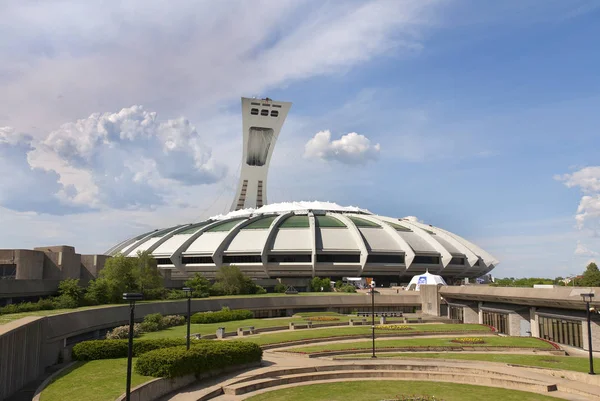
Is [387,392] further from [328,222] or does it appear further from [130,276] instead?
[328,222]

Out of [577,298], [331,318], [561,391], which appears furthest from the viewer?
[331,318]

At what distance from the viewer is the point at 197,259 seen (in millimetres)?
84500

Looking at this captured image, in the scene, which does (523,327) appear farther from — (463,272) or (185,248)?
(185,248)

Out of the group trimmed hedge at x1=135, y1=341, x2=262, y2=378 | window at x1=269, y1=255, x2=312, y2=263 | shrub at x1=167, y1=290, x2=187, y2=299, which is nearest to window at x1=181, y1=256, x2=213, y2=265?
window at x1=269, y1=255, x2=312, y2=263

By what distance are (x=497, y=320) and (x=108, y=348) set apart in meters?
30.5

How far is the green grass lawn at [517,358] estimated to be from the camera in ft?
86.0

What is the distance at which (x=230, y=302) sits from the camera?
49.2 metres

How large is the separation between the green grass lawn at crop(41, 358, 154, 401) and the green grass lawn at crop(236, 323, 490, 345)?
1194 centimetres

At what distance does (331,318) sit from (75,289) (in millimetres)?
22268

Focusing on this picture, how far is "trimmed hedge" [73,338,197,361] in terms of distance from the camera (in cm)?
2434

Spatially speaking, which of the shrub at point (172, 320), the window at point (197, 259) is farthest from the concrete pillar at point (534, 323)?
the window at point (197, 259)

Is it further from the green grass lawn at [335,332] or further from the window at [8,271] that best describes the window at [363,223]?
the window at [8,271]

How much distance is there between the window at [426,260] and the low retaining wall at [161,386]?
63.1 meters

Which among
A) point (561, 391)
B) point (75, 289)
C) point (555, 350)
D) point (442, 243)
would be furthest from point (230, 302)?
point (442, 243)
